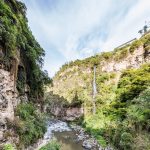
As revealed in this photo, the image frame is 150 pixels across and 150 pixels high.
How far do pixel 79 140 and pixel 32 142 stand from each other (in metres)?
13.1

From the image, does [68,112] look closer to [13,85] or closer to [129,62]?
[129,62]

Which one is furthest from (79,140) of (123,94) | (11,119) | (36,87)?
(11,119)

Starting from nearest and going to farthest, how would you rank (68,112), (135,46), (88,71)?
(135,46)
(68,112)
(88,71)

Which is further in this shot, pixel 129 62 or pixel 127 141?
pixel 129 62

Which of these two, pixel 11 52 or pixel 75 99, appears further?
pixel 75 99

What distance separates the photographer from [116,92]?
1190 inches

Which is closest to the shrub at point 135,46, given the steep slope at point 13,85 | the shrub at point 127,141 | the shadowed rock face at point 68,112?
the shadowed rock face at point 68,112

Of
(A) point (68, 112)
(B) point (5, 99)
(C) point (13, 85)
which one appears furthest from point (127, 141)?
(A) point (68, 112)

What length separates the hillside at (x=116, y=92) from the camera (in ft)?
52.4

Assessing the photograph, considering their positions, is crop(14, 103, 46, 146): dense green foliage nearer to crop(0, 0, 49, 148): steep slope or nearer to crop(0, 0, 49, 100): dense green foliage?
crop(0, 0, 49, 148): steep slope

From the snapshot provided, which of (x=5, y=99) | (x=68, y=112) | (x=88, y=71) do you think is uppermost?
(x=88, y=71)

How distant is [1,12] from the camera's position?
34.9ft

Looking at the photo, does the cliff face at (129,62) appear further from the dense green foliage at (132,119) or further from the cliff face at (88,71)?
the dense green foliage at (132,119)

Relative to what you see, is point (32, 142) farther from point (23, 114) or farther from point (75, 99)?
point (75, 99)
